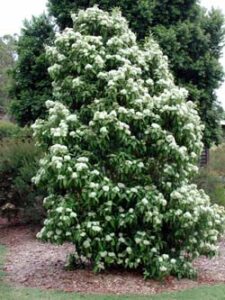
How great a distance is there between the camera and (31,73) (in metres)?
12.3

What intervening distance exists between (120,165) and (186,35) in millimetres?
6476

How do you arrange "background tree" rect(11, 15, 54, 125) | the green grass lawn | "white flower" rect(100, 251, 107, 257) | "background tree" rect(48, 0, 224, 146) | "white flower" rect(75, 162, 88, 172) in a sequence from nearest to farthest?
the green grass lawn < "white flower" rect(75, 162, 88, 172) < "white flower" rect(100, 251, 107, 257) < "background tree" rect(48, 0, 224, 146) < "background tree" rect(11, 15, 54, 125)

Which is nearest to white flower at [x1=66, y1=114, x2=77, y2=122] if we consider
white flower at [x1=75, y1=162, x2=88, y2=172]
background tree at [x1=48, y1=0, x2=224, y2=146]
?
white flower at [x1=75, y1=162, x2=88, y2=172]

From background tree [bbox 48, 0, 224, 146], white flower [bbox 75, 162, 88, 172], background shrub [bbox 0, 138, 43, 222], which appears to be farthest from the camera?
background tree [bbox 48, 0, 224, 146]

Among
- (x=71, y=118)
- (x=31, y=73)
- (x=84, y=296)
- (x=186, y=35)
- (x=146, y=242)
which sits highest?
(x=186, y=35)

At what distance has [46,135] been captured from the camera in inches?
263

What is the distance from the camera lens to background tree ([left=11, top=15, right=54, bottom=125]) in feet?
39.6

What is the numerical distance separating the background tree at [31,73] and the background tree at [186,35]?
51 cm

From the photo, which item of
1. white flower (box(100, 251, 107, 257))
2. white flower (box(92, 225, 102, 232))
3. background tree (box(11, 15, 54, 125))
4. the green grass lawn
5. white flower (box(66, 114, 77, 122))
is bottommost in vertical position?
the green grass lawn


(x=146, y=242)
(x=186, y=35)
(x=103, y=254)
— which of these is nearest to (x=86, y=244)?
(x=103, y=254)

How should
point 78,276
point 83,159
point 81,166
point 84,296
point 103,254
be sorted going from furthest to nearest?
point 78,276 → point 103,254 → point 83,159 → point 81,166 → point 84,296

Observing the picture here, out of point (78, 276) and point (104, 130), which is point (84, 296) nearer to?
point (78, 276)

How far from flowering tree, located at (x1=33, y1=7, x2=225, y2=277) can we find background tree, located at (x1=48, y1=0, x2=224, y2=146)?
5009 mm

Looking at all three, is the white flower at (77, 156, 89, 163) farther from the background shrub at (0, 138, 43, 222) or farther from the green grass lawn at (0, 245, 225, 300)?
the background shrub at (0, 138, 43, 222)
